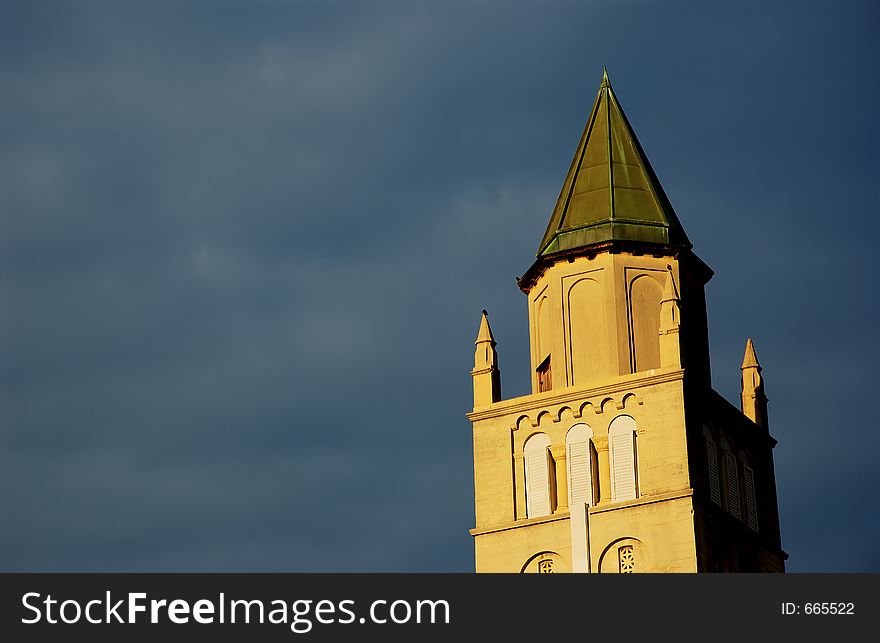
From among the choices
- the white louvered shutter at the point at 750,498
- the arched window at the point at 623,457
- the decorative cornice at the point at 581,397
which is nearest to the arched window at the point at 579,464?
the decorative cornice at the point at 581,397

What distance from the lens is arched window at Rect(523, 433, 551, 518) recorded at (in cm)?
5616

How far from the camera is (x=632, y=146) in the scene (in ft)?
200

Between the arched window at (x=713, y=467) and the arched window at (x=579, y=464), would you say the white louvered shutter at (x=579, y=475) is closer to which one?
the arched window at (x=579, y=464)

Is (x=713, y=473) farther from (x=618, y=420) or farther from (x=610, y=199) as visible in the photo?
(x=610, y=199)

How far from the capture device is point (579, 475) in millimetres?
56031

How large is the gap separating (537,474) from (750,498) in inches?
243

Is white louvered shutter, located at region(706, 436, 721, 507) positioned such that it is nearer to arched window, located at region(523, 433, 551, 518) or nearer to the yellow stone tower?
the yellow stone tower

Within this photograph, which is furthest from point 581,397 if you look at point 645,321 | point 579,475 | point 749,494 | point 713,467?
point 749,494

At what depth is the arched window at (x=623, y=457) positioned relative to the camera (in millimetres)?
55219

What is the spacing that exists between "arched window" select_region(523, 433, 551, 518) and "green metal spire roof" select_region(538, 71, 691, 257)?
527cm

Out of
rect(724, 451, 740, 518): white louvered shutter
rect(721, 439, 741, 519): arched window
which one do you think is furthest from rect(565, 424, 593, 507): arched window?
rect(724, 451, 740, 518): white louvered shutter
